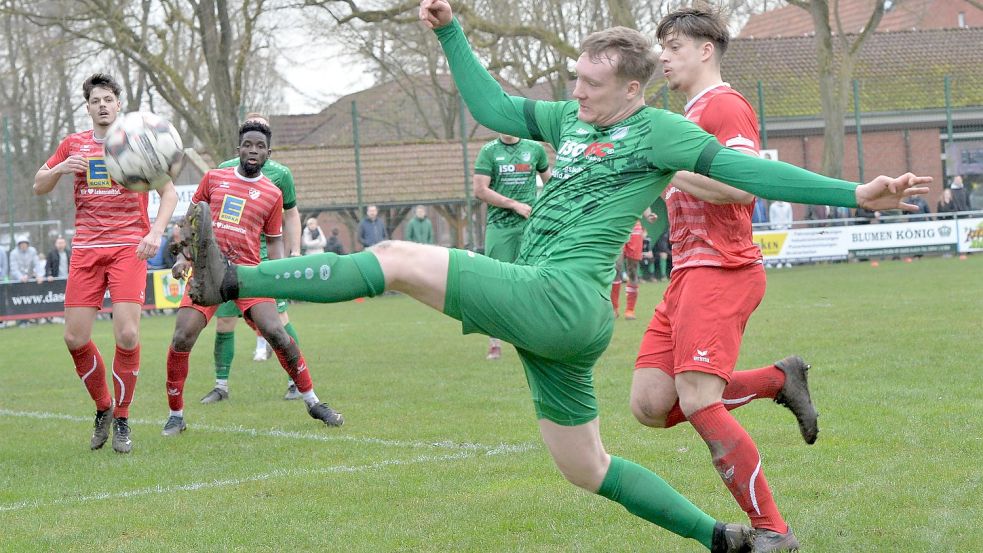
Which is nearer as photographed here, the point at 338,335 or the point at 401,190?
the point at 338,335

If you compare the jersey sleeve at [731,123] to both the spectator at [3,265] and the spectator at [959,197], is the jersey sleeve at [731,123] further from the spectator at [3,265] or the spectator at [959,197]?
the spectator at [959,197]

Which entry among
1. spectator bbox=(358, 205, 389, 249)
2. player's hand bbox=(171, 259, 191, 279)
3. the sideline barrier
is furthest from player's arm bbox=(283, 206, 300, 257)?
spectator bbox=(358, 205, 389, 249)

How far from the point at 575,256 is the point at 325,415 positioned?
15.1 feet

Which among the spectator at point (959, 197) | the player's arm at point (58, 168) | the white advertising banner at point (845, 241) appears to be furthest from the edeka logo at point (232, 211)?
the spectator at point (959, 197)

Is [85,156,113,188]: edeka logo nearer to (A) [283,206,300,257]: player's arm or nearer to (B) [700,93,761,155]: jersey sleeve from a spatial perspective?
(A) [283,206,300,257]: player's arm

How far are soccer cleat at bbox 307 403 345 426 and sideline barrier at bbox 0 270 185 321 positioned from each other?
13.5 metres

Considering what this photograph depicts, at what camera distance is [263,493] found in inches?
235

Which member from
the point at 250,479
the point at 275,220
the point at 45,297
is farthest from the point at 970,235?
the point at 250,479

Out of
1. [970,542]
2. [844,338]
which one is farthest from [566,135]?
[844,338]

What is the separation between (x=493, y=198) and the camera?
11000mm

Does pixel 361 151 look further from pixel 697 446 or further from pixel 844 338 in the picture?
pixel 697 446

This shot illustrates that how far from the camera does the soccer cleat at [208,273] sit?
3.74 m

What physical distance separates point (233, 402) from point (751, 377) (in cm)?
581

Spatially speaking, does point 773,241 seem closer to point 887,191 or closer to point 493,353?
point 493,353
